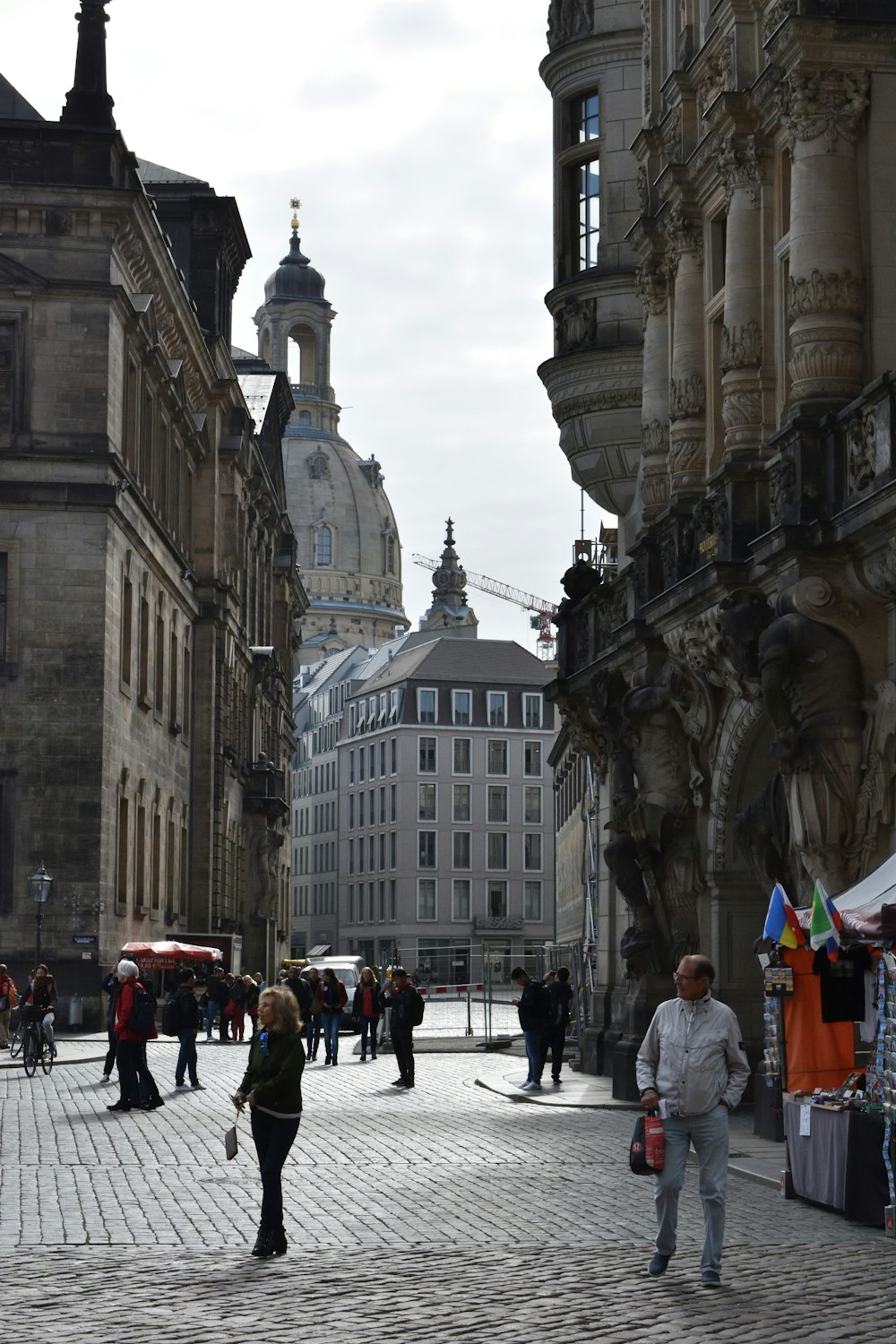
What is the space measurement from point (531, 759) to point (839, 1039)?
124762 mm

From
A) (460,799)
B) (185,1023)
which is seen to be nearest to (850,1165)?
(185,1023)

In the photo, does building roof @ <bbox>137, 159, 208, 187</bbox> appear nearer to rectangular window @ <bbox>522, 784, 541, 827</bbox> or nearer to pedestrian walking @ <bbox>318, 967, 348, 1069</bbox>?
pedestrian walking @ <bbox>318, 967, 348, 1069</bbox>

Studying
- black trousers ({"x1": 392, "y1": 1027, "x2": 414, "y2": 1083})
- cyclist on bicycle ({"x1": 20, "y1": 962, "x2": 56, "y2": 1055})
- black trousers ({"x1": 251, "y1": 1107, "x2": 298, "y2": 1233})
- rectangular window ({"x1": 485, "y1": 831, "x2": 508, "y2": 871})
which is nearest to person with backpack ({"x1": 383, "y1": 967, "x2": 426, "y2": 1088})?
black trousers ({"x1": 392, "y1": 1027, "x2": 414, "y2": 1083})

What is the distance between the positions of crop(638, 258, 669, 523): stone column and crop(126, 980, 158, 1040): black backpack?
9.58 meters

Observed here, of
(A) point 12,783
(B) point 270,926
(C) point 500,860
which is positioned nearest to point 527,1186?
(A) point 12,783

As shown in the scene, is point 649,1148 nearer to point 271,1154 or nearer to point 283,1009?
point 271,1154

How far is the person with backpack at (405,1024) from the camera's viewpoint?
32531 mm

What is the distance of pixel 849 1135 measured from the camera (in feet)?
52.4

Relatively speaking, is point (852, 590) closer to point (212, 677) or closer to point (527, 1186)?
point (527, 1186)

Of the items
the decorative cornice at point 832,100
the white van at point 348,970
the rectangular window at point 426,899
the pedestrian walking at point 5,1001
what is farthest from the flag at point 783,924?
the rectangular window at point 426,899

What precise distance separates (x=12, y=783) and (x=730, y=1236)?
3439 cm

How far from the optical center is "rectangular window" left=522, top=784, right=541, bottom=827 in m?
143

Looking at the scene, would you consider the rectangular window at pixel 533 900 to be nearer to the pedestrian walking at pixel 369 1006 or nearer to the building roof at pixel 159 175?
the building roof at pixel 159 175

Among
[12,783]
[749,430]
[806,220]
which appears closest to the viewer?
[806,220]
